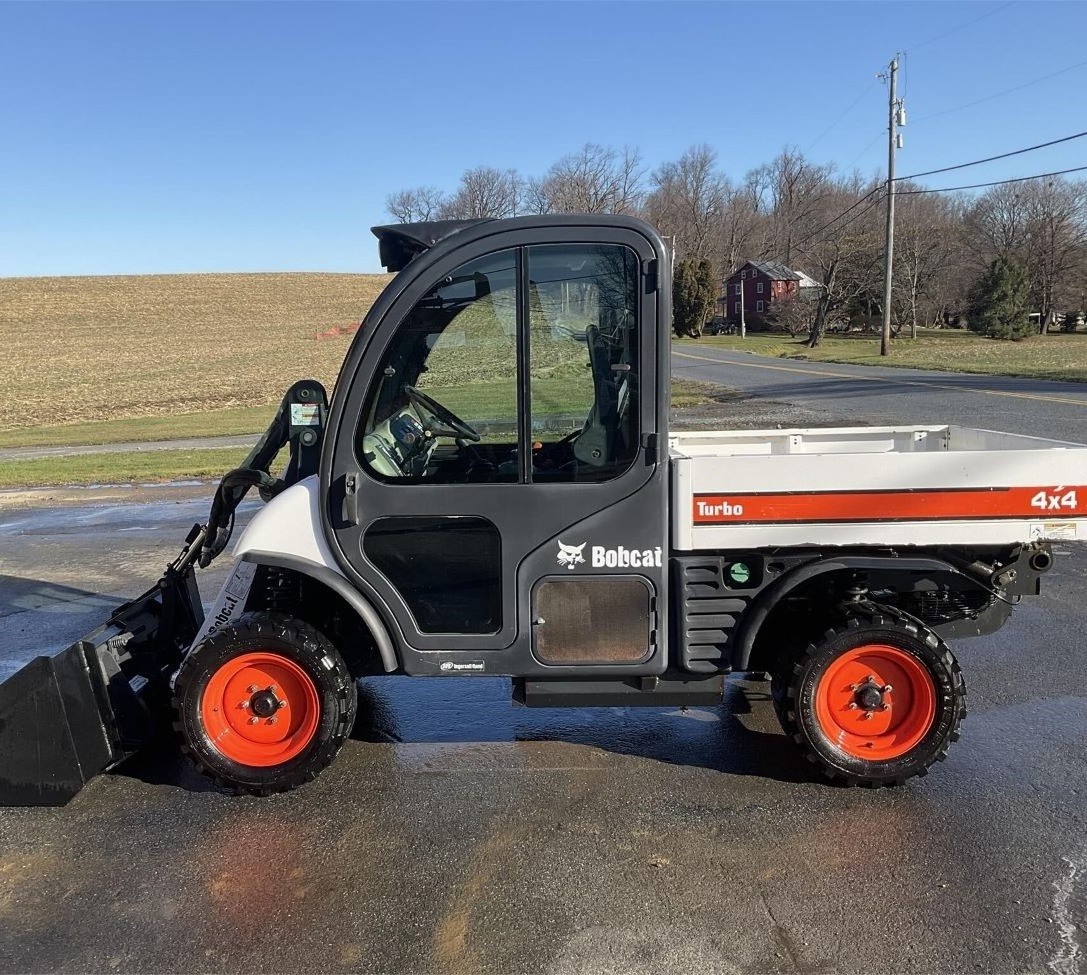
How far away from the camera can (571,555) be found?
124 inches

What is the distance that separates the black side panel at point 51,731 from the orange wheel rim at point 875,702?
282 centimetres

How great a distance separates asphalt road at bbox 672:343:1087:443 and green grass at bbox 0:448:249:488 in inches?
413

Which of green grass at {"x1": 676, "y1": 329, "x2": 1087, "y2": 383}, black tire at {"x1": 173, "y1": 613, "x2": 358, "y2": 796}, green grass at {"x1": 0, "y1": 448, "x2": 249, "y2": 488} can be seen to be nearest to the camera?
black tire at {"x1": 173, "y1": 613, "x2": 358, "y2": 796}

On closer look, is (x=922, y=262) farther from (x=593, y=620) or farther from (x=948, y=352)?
(x=593, y=620)

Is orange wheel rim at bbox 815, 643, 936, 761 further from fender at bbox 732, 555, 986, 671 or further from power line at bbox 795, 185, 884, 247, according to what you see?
power line at bbox 795, 185, 884, 247

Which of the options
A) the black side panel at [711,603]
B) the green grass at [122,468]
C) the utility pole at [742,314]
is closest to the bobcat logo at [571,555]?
the black side panel at [711,603]

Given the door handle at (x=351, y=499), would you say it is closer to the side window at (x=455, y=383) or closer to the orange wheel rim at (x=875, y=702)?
the side window at (x=455, y=383)

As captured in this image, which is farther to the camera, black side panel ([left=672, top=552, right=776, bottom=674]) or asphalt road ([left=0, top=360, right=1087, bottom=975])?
black side panel ([left=672, top=552, right=776, bottom=674])

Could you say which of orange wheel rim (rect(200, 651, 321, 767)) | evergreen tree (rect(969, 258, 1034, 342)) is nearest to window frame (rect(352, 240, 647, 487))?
orange wheel rim (rect(200, 651, 321, 767))

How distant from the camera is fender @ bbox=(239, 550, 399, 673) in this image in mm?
3199

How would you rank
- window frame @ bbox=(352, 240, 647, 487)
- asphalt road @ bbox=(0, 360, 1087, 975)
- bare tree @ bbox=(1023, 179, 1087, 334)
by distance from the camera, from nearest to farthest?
asphalt road @ bbox=(0, 360, 1087, 975) → window frame @ bbox=(352, 240, 647, 487) → bare tree @ bbox=(1023, 179, 1087, 334)

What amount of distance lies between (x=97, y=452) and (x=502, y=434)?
1454 cm

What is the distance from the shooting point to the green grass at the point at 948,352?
85.4 feet

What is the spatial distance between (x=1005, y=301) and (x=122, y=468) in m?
54.4
